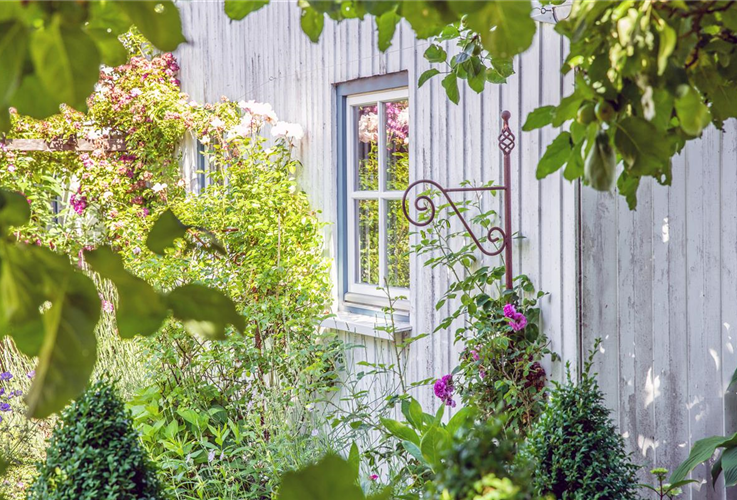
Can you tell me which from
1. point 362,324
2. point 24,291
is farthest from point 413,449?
point 24,291

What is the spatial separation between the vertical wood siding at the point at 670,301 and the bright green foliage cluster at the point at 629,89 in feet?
6.91

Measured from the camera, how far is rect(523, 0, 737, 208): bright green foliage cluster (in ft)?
2.58

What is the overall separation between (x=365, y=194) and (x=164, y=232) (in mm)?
4381

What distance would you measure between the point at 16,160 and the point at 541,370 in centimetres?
588

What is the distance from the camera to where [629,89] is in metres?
0.87

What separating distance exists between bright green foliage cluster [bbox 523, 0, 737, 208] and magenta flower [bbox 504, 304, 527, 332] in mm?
2514

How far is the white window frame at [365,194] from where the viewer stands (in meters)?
4.62

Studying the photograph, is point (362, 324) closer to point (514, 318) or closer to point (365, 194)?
point (365, 194)

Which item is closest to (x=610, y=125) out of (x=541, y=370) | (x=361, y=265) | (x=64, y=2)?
(x=64, y=2)

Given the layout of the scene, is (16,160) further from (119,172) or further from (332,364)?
(332,364)

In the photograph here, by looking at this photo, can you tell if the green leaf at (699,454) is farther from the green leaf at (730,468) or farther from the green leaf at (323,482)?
the green leaf at (323,482)

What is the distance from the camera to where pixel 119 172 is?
6.96 metres

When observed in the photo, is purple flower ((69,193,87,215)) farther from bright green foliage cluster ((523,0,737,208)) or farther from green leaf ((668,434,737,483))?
bright green foliage cluster ((523,0,737,208))

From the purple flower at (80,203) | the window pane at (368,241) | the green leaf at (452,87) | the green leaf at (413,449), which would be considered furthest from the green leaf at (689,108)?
the purple flower at (80,203)
